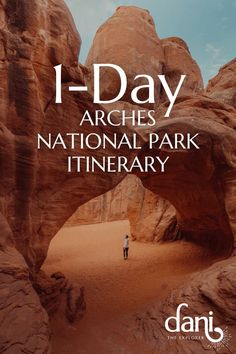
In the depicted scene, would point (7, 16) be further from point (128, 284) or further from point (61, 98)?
point (128, 284)

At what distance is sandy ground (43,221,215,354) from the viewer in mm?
7863

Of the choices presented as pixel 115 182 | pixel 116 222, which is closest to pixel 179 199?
pixel 115 182

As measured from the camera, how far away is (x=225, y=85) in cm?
1936

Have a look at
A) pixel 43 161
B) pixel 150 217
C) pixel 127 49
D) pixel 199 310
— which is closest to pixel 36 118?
pixel 43 161

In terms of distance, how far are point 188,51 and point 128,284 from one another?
88.9 feet

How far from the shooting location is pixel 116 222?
2480 centimetres

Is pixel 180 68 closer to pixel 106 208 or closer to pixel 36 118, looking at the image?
pixel 106 208

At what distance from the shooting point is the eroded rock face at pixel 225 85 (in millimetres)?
17656

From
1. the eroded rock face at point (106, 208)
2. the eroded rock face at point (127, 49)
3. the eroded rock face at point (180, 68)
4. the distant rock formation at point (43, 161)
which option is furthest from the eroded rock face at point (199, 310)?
the eroded rock face at point (180, 68)

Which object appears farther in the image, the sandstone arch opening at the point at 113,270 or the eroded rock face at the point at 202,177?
the eroded rock face at the point at 202,177

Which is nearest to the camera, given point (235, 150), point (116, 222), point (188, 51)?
point (235, 150)

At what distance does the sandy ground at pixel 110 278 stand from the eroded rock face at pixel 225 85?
8.54 metres

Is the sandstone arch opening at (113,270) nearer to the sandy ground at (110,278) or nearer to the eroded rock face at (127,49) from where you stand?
the sandy ground at (110,278)

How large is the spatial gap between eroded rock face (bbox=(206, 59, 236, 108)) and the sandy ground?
8.54 metres
